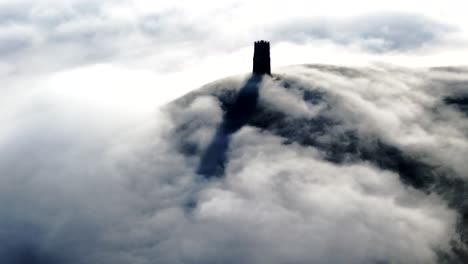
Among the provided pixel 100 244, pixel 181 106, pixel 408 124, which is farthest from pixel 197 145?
pixel 408 124

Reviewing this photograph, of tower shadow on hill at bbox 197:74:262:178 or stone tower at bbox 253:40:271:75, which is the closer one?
tower shadow on hill at bbox 197:74:262:178

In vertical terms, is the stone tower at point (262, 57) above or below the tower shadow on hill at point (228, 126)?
above

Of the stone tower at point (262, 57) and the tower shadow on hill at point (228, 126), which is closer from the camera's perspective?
the tower shadow on hill at point (228, 126)

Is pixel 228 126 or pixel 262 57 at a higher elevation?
pixel 262 57

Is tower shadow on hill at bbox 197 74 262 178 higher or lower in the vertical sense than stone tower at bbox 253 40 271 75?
lower

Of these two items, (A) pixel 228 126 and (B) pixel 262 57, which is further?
(B) pixel 262 57
